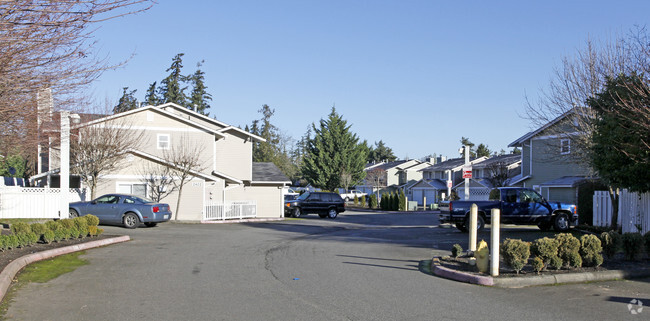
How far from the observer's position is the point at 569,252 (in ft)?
37.4

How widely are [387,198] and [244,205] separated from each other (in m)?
28.5

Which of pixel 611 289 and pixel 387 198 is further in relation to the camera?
pixel 387 198

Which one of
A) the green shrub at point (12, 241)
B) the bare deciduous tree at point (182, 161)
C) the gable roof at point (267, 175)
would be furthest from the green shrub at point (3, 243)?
the gable roof at point (267, 175)

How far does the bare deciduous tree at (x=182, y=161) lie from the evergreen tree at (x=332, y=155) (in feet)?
120

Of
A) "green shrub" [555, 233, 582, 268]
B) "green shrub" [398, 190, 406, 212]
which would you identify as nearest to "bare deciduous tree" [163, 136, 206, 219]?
"green shrub" [555, 233, 582, 268]

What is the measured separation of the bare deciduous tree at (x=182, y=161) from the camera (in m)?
29.8

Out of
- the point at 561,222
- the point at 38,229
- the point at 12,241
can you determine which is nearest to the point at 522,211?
the point at 561,222

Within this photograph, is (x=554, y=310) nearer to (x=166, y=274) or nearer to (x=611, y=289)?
(x=611, y=289)

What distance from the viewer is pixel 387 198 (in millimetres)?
58719

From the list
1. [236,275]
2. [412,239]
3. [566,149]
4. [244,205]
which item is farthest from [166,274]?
[244,205]

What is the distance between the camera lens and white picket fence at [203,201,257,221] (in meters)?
30.3

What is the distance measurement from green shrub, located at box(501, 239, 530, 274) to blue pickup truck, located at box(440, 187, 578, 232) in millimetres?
12826

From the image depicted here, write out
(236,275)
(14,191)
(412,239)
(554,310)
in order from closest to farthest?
(554,310) → (236,275) → (412,239) → (14,191)

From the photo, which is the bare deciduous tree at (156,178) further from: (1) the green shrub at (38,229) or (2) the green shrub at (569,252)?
(2) the green shrub at (569,252)
